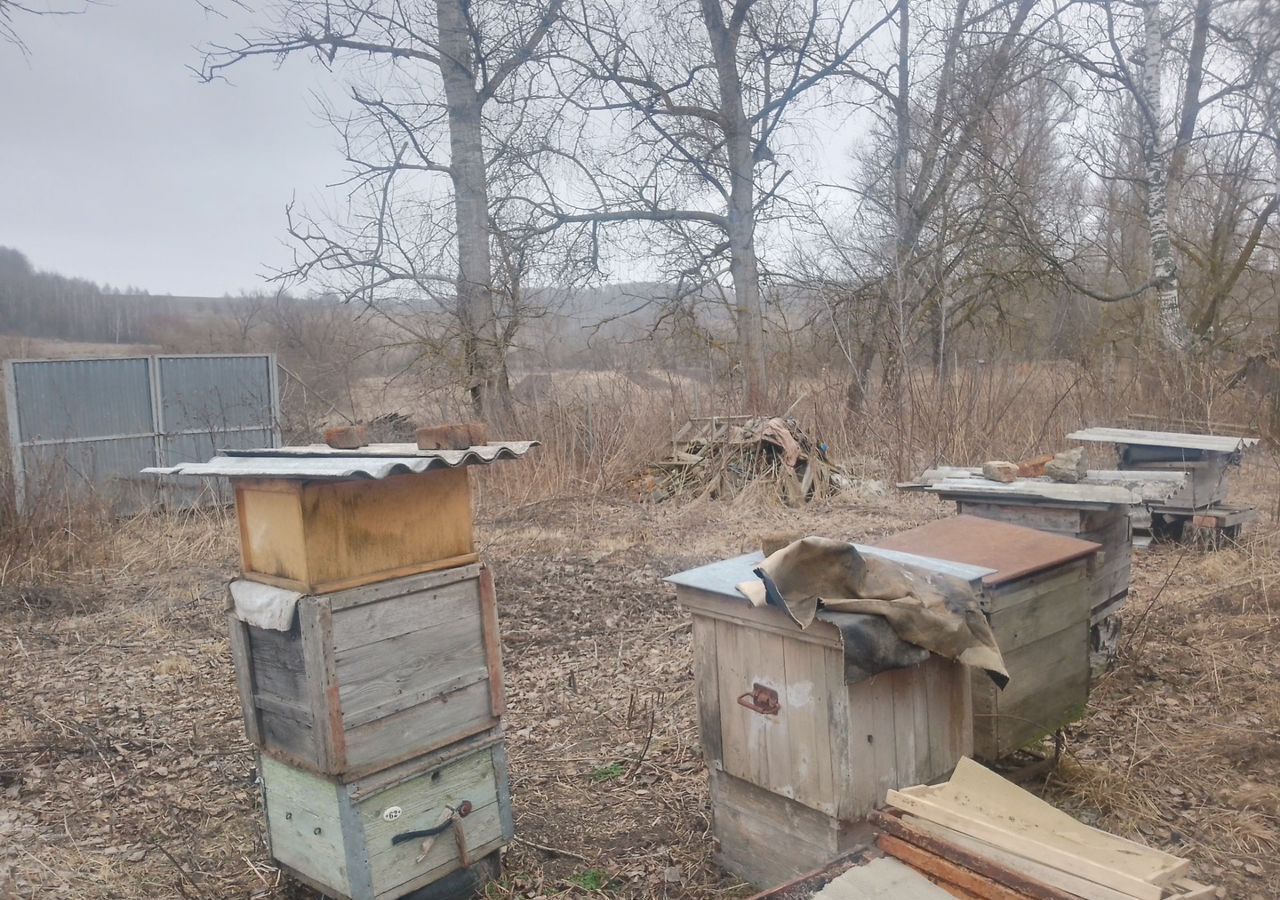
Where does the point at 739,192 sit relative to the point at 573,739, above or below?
above

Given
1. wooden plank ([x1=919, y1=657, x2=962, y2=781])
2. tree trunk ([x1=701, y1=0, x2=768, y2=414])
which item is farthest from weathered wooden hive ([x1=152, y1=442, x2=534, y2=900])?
tree trunk ([x1=701, y1=0, x2=768, y2=414])

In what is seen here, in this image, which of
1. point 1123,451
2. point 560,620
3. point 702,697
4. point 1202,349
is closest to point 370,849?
Result: point 702,697

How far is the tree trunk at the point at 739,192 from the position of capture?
15.5 meters

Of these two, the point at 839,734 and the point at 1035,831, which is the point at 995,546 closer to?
the point at 839,734

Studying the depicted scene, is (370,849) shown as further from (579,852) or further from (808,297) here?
(808,297)

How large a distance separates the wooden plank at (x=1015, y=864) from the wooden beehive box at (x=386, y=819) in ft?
5.77

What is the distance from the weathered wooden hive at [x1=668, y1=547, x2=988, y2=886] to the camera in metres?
2.91

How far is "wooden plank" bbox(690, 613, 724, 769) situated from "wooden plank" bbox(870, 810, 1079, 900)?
1.08 m

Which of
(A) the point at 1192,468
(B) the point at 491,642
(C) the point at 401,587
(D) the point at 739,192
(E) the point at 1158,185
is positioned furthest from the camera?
(D) the point at 739,192

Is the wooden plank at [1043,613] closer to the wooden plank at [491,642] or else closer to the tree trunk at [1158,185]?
the wooden plank at [491,642]

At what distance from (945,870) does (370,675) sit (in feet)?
6.30

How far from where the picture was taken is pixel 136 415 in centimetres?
1307

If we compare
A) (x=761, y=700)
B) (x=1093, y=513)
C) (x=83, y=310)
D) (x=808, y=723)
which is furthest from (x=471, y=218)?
(x=83, y=310)

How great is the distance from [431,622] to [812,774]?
55.7 inches
